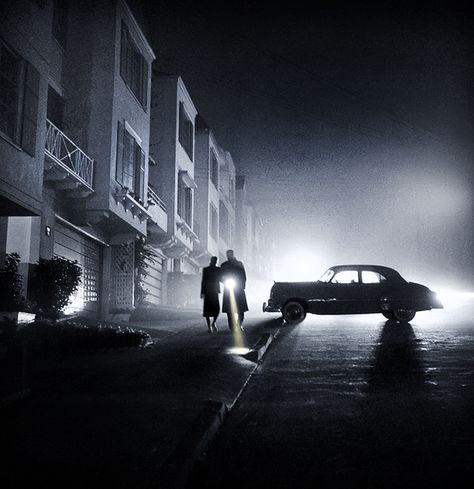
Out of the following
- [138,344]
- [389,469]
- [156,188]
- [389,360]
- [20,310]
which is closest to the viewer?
[389,469]

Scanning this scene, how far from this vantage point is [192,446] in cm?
418

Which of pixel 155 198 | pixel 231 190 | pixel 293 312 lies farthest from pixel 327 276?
pixel 231 190

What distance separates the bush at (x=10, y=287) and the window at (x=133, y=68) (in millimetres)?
8891

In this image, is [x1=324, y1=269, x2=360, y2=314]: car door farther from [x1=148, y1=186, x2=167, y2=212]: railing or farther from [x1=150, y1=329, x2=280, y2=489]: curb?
[x1=150, y1=329, x2=280, y2=489]: curb

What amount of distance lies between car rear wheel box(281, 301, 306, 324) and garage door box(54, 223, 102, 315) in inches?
235

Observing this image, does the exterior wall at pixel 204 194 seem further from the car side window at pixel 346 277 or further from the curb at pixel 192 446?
the curb at pixel 192 446

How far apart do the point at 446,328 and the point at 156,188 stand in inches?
601

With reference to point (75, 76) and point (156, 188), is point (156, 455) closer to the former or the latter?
point (75, 76)

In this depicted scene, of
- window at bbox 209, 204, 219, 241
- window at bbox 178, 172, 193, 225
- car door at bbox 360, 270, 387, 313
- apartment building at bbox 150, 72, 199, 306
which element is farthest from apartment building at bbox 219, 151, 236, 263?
car door at bbox 360, 270, 387, 313

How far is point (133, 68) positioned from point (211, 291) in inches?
409

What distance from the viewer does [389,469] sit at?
13.1 feet

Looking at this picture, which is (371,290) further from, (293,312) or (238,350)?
(238,350)

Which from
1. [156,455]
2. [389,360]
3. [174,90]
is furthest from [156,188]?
[156,455]

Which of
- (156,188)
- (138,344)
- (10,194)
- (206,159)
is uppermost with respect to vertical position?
(206,159)
